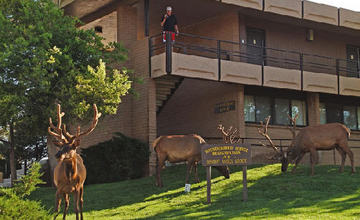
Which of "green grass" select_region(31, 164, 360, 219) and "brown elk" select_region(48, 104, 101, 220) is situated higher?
"brown elk" select_region(48, 104, 101, 220)

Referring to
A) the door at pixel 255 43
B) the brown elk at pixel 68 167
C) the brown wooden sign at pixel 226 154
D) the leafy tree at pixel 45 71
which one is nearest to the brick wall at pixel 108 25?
the leafy tree at pixel 45 71

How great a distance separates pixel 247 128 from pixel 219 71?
12.2 ft

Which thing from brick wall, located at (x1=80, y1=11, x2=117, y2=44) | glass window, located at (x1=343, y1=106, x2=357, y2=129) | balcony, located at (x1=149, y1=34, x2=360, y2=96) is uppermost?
brick wall, located at (x1=80, y1=11, x2=117, y2=44)

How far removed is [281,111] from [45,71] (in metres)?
13.9

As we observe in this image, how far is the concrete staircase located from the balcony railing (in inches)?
52.2

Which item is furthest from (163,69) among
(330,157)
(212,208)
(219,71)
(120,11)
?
(330,157)

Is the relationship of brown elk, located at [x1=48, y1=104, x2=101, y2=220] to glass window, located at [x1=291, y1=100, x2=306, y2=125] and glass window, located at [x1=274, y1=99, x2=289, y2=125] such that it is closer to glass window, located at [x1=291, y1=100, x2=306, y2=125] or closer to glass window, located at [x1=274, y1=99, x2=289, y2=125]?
glass window, located at [x1=274, y1=99, x2=289, y2=125]

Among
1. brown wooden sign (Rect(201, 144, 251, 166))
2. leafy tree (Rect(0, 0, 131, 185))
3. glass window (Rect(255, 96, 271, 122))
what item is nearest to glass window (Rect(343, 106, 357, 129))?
glass window (Rect(255, 96, 271, 122))

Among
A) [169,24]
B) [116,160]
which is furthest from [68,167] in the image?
[169,24]

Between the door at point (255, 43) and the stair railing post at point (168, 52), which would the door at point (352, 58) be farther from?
the stair railing post at point (168, 52)

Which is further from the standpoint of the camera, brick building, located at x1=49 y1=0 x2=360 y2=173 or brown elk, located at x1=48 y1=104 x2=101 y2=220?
brick building, located at x1=49 y1=0 x2=360 y2=173

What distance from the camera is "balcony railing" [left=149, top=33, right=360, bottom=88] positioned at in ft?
87.9

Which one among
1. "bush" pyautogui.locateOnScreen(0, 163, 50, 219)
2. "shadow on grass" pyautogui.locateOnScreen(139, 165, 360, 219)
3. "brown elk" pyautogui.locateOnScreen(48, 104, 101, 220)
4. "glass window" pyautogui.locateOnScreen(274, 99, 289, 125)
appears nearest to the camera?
"bush" pyautogui.locateOnScreen(0, 163, 50, 219)

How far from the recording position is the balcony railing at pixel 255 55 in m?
26.8
